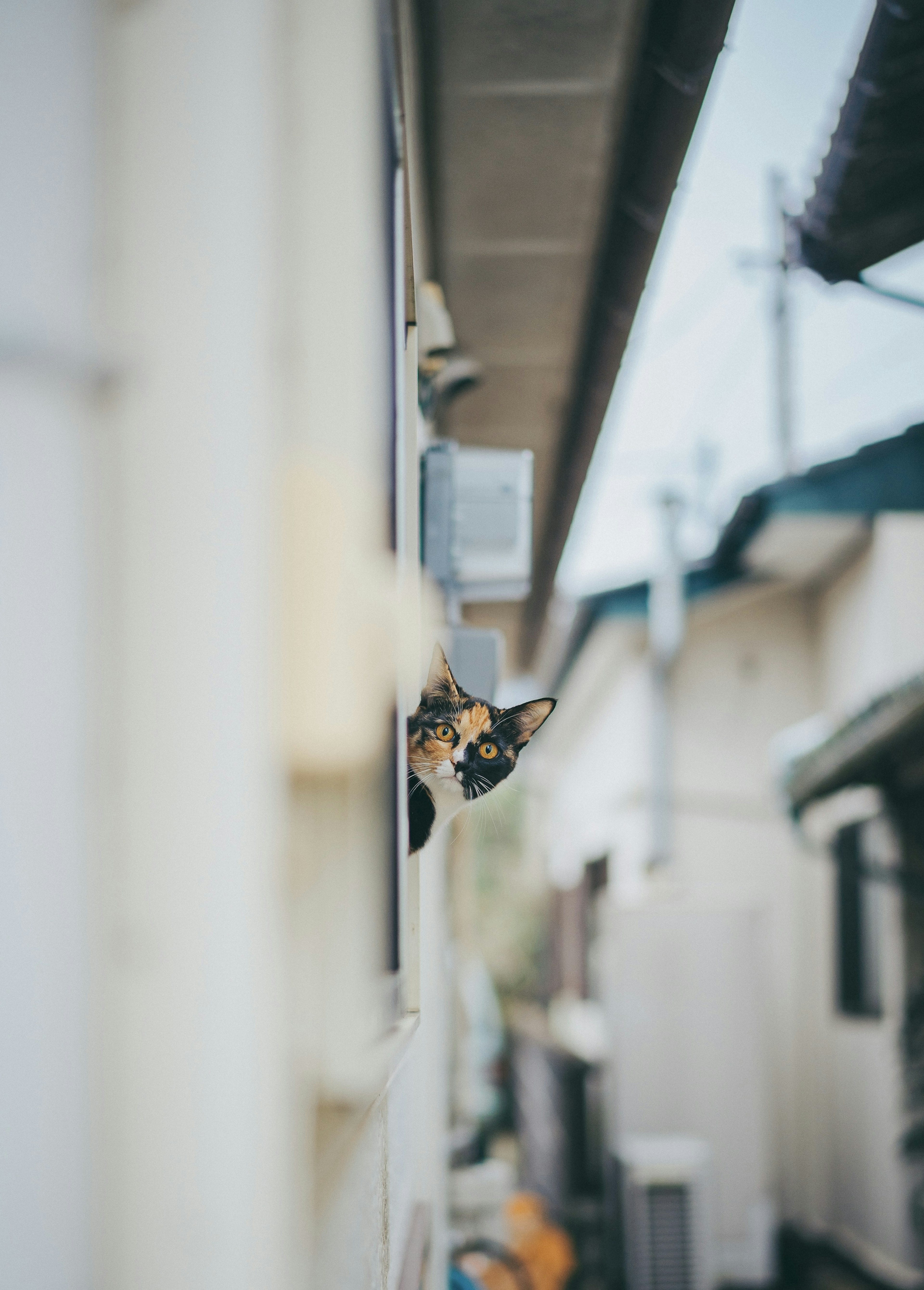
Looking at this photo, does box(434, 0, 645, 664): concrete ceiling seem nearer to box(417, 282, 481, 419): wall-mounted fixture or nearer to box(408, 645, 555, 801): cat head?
box(417, 282, 481, 419): wall-mounted fixture

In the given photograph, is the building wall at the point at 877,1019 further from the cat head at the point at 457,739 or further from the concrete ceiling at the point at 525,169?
the cat head at the point at 457,739

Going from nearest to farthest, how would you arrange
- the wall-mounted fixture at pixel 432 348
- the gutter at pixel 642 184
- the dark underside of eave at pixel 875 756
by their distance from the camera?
the wall-mounted fixture at pixel 432 348
the gutter at pixel 642 184
the dark underside of eave at pixel 875 756

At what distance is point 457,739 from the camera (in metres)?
1.41

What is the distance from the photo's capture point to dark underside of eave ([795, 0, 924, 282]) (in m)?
2.80

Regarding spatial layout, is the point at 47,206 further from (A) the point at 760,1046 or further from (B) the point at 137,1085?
(A) the point at 760,1046

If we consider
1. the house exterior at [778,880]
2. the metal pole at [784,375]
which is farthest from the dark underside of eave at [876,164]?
the metal pole at [784,375]

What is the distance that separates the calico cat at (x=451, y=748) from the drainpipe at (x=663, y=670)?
18.4 feet

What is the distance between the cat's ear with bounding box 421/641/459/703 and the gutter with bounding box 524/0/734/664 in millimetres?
1608

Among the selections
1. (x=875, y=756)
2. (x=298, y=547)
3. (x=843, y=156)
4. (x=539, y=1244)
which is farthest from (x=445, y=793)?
(x=539, y=1244)

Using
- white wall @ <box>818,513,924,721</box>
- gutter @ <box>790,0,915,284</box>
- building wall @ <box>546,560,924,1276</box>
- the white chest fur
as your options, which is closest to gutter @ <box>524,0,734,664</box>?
gutter @ <box>790,0,915,284</box>

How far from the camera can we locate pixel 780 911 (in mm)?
7254

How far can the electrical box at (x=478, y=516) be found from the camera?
1.87 meters

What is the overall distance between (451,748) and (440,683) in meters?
0.09

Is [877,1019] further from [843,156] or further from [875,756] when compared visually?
[843,156]
